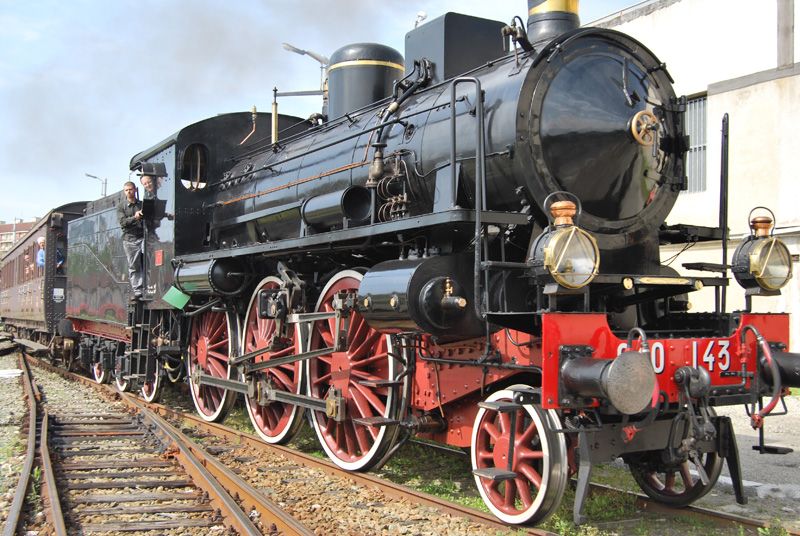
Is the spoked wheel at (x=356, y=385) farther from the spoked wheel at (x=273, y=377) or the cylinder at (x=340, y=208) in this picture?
the cylinder at (x=340, y=208)

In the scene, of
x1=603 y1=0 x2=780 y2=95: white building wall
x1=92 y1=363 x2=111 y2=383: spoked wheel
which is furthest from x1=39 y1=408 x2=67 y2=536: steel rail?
x1=603 y1=0 x2=780 y2=95: white building wall

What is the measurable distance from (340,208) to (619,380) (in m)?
2.65

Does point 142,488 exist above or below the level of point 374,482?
below

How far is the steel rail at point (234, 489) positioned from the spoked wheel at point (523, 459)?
3.64 feet

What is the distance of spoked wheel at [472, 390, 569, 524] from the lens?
12.0ft

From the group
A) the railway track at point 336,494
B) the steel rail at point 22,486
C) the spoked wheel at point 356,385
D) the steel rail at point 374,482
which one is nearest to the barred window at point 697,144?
the railway track at point 336,494

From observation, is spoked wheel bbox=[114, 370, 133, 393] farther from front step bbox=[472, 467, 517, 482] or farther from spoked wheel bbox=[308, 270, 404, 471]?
front step bbox=[472, 467, 517, 482]

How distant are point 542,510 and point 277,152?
5.02 m

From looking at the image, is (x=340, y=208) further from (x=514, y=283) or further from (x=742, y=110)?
(x=742, y=110)

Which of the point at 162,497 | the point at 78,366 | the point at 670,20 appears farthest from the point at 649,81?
the point at 78,366

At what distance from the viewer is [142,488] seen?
5.13 meters

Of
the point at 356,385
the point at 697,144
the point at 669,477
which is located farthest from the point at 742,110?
the point at 356,385

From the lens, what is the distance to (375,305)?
14.5ft

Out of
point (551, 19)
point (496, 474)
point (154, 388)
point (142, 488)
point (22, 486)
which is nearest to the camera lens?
point (496, 474)
